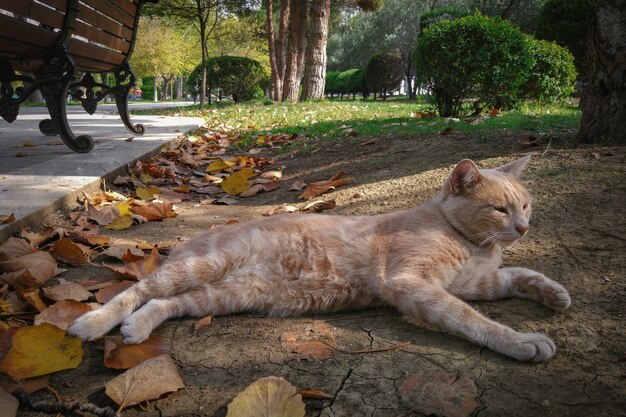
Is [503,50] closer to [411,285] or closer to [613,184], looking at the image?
[613,184]

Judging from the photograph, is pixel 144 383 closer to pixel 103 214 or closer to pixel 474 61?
pixel 103 214

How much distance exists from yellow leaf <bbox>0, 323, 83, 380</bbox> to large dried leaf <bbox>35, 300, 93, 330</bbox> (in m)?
0.25

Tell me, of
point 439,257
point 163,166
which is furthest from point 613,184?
point 163,166

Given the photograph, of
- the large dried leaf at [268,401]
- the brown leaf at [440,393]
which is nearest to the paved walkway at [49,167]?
the large dried leaf at [268,401]

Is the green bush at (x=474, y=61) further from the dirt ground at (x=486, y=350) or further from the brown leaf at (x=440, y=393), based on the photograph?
the brown leaf at (x=440, y=393)

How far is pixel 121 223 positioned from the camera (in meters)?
3.36

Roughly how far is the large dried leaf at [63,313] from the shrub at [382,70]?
92.9 feet

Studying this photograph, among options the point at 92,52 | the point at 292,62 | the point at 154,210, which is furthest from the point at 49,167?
the point at 292,62

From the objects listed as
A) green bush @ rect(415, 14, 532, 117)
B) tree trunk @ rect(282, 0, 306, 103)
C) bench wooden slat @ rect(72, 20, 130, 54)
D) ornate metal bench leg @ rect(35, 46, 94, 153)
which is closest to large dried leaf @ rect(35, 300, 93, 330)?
ornate metal bench leg @ rect(35, 46, 94, 153)

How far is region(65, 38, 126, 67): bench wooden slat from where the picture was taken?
491 centimetres

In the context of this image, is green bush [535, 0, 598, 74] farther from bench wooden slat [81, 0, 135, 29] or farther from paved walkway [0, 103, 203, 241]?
paved walkway [0, 103, 203, 241]

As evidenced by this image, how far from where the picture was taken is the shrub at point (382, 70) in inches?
1117

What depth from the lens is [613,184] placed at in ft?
9.84

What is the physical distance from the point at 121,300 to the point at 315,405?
1086 mm
